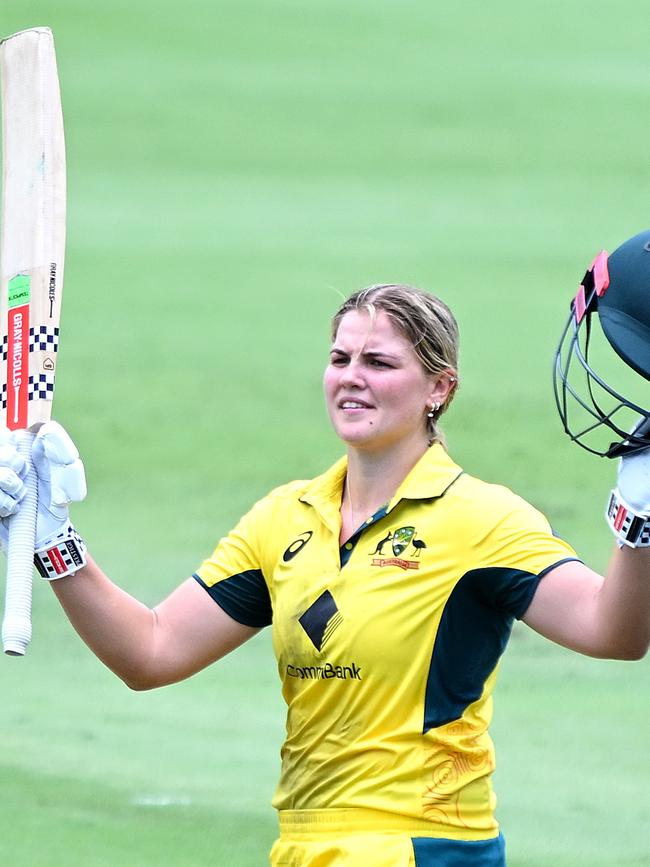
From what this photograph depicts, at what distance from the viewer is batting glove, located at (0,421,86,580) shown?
3.02 metres

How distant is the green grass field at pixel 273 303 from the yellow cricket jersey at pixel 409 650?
201 centimetres

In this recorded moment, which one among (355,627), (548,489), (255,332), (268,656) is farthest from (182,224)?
(355,627)

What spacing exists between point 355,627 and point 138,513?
189 inches

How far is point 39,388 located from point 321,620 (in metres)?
0.79

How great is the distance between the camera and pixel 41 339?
10.9 feet

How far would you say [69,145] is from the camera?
10508mm

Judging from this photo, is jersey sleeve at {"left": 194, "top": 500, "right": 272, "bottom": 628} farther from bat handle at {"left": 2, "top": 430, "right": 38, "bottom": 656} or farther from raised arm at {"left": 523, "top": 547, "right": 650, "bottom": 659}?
raised arm at {"left": 523, "top": 547, "right": 650, "bottom": 659}

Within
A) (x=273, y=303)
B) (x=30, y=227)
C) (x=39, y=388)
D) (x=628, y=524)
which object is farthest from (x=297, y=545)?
(x=273, y=303)

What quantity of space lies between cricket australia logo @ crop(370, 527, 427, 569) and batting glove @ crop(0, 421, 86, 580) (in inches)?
22.4

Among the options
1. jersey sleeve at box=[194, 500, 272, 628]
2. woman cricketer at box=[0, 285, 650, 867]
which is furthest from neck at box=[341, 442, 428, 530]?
jersey sleeve at box=[194, 500, 272, 628]

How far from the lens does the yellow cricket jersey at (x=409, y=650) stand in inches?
113

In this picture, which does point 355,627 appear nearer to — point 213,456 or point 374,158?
point 213,456

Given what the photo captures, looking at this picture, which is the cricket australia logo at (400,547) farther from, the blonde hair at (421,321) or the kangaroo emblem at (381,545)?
the blonde hair at (421,321)

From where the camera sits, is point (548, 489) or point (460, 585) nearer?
point (460, 585)
